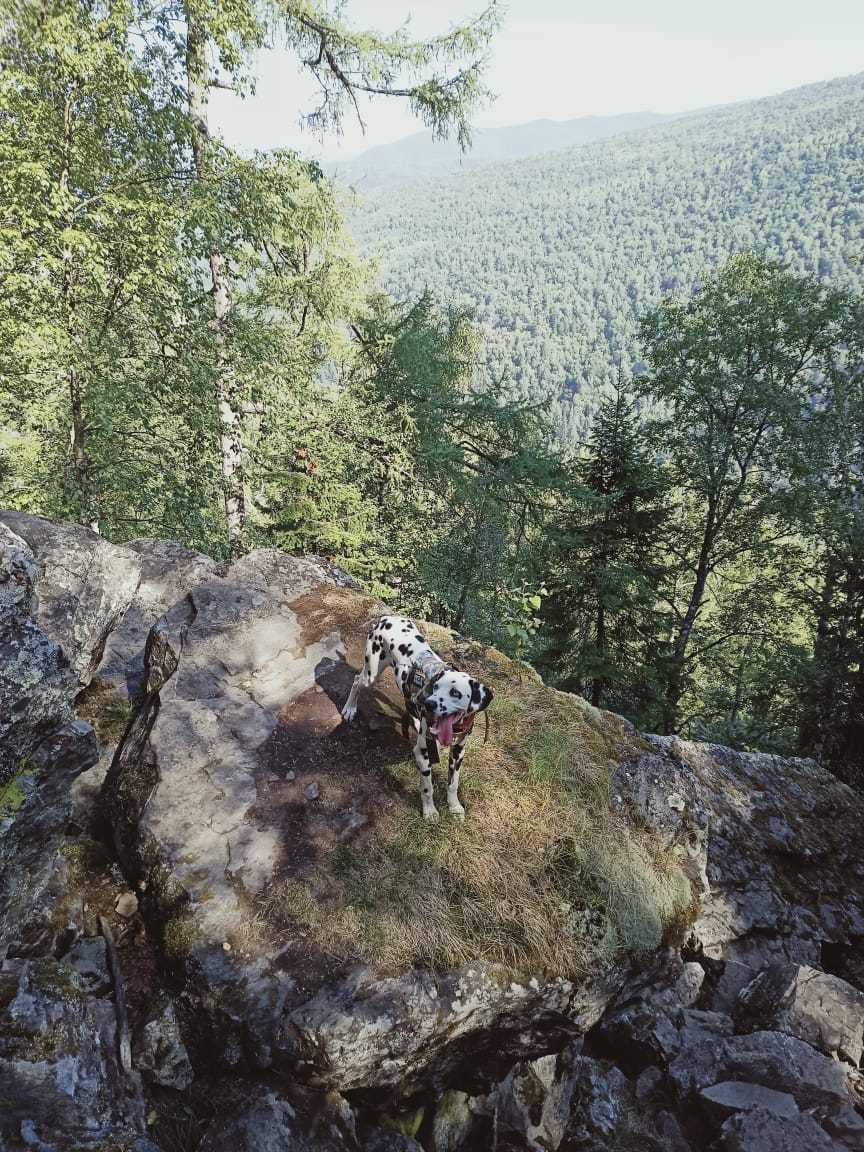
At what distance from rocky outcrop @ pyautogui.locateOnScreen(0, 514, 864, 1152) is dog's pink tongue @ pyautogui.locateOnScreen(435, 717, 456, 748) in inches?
41.7

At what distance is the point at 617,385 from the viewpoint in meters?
17.8

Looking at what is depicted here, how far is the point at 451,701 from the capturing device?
554cm

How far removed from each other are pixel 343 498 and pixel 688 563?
44.6 feet

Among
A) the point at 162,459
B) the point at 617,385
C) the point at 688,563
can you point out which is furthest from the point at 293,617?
the point at 688,563

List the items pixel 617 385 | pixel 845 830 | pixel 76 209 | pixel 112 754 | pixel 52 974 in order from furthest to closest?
1. pixel 617 385
2. pixel 845 830
3. pixel 76 209
4. pixel 112 754
5. pixel 52 974

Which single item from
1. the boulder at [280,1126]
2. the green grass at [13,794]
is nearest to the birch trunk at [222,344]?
the green grass at [13,794]

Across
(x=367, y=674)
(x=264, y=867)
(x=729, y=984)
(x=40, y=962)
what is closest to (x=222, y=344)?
(x=367, y=674)

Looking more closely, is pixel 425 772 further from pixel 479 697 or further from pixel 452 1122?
pixel 452 1122

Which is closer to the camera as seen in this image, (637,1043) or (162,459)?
(637,1043)

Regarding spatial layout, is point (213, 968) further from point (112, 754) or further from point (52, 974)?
point (112, 754)

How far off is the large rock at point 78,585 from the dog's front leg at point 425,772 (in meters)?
4.30

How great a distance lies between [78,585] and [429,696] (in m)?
5.02

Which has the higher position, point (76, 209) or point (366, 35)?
point (366, 35)

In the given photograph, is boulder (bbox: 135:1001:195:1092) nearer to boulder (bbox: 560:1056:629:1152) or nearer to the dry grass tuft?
the dry grass tuft
